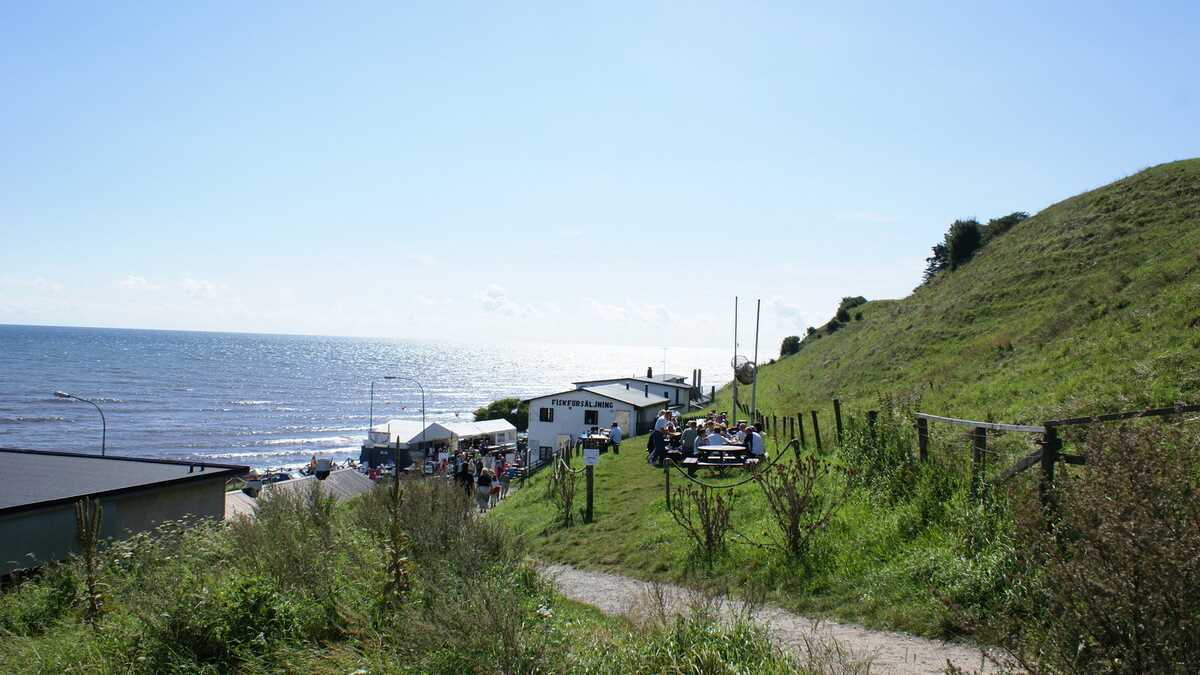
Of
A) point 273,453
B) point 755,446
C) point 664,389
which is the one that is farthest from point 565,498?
point 273,453

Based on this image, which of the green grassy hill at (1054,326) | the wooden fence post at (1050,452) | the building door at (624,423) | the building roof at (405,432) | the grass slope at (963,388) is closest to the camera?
the wooden fence post at (1050,452)

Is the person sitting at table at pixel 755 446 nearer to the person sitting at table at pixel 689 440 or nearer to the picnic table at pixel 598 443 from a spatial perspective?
the person sitting at table at pixel 689 440

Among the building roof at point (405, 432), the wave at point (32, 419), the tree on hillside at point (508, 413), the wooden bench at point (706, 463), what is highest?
the wooden bench at point (706, 463)

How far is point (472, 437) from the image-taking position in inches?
1946

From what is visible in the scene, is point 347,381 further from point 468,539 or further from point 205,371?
point 468,539

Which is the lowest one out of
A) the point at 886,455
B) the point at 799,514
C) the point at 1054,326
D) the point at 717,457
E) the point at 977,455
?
the point at 717,457

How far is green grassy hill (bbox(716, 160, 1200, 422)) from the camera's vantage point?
1373 cm

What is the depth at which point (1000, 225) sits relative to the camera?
4778 centimetres

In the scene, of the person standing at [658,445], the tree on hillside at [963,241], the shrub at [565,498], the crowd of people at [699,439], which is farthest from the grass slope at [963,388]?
the tree on hillside at [963,241]

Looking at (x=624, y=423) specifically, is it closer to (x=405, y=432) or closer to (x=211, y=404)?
(x=405, y=432)

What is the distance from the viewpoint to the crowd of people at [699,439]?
56.2 feet

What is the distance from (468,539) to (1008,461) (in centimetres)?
633

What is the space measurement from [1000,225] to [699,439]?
3842cm

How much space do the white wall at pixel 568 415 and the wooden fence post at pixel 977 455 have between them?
32.3 m
